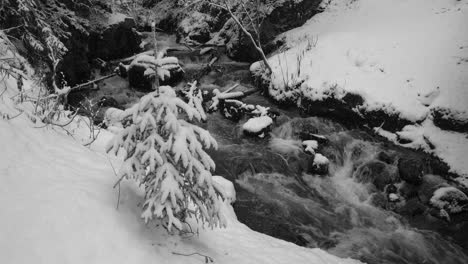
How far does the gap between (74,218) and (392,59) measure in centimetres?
1152

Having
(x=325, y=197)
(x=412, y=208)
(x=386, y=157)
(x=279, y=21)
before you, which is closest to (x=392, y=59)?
(x=386, y=157)

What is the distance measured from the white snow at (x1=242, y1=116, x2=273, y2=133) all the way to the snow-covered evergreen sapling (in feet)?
23.7

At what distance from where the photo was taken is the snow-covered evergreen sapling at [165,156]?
319 cm

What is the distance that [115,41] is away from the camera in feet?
53.5

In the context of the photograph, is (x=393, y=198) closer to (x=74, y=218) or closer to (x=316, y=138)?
(x=316, y=138)

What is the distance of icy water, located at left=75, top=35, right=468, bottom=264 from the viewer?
6977mm

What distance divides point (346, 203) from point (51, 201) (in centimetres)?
684

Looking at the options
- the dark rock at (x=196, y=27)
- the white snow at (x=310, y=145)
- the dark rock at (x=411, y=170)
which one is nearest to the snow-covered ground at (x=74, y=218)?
the dark rock at (x=411, y=170)

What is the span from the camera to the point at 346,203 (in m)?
8.32

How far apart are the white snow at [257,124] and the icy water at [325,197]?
0.99ft

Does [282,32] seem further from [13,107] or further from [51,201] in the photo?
[51,201]

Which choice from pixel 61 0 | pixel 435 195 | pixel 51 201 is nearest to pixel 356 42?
pixel 435 195

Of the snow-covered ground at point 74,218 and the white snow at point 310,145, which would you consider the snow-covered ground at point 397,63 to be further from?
the snow-covered ground at point 74,218

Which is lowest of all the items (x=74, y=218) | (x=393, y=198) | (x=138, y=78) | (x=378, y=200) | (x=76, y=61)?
(x=378, y=200)
